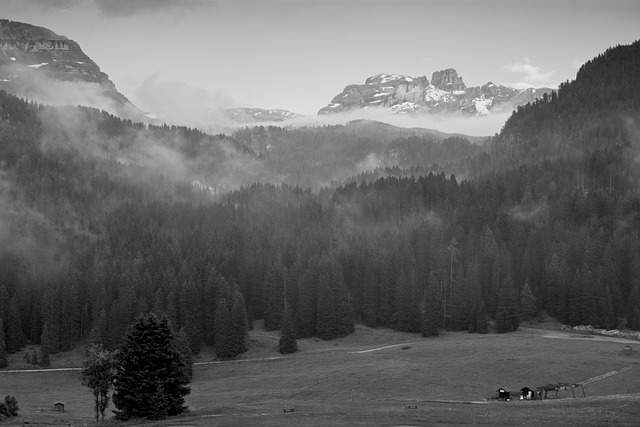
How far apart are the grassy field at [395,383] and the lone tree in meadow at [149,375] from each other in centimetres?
381

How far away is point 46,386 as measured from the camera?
127625 millimetres

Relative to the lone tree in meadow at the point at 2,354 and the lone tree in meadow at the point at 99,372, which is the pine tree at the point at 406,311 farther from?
the lone tree in meadow at the point at 99,372

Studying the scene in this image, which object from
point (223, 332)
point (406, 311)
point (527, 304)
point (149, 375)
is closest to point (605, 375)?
point (527, 304)

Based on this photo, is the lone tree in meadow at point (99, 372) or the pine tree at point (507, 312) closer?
the lone tree in meadow at point (99, 372)

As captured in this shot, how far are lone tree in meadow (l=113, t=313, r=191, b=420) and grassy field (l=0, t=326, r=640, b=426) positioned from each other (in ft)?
12.5

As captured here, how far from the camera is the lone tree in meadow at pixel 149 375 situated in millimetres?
76188

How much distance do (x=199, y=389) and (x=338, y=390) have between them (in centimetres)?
2670

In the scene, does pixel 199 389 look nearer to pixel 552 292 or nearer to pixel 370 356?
pixel 370 356

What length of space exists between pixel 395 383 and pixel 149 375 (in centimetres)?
3761

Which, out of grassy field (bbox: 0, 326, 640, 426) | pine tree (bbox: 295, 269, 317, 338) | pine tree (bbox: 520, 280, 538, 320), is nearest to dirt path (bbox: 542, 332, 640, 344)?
grassy field (bbox: 0, 326, 640, 426)

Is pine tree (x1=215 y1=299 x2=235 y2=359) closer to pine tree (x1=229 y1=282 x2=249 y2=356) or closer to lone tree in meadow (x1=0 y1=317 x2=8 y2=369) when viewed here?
pine tree (x1=229 y1=282 x2=249 y2=356)

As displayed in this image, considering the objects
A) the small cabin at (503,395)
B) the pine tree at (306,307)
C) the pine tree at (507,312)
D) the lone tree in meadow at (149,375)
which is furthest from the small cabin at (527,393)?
the pine tree at (306,307)

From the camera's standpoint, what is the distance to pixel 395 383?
99.8 meters

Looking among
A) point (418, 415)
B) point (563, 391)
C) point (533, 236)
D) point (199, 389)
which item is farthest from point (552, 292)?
point (418, 415)
